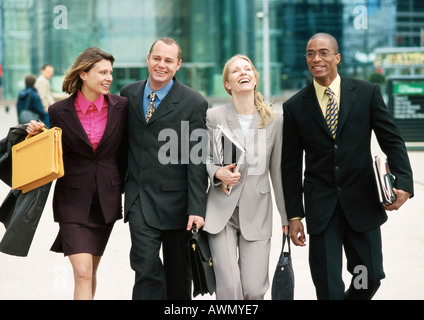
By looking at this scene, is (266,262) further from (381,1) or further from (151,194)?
(381,1)

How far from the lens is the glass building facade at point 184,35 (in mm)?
38312

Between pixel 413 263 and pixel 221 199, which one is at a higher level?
pixel 221 199

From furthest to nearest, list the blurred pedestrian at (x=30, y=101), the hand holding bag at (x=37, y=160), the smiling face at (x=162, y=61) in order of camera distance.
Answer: the blurred pedestrian at (x=30, y=101) → the smiling face at (x=162, y=61) → the hand holding bag at (x=37, y=160)

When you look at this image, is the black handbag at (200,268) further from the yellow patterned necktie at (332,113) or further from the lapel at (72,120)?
the yellow patterned necktie at (332,113)

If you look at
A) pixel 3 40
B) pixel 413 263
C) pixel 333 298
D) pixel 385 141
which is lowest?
pixel 413 263

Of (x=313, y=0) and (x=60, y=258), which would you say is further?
(x=313, y=0)

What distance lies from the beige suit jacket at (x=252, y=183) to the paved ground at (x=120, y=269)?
4.37 ft

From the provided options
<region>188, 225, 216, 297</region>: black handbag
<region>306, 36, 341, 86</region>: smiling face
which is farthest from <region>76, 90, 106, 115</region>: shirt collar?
<region>306, 36, 341, 86</region>: smiling face

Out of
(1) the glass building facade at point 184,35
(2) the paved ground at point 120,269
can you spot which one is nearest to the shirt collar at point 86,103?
(2) the paved ground at point 120,269

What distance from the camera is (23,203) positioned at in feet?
14.1

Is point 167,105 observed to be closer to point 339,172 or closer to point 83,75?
point 83,75

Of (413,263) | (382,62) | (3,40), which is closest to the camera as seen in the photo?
(413,263)

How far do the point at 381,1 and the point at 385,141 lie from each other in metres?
39.2
